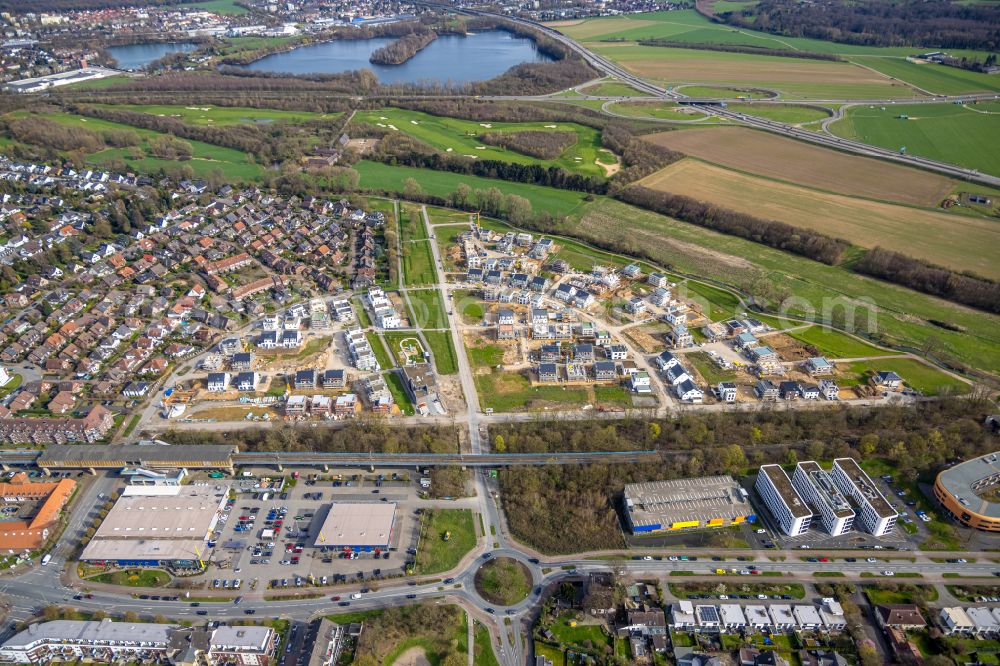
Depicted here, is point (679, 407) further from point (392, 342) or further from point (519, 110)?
point (519, 110)

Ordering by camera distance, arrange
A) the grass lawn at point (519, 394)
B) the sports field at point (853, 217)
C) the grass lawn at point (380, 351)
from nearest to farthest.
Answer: the grass lawn at point (519, 394)
the grass lawn at point (380, 351)
the sports field at point (853, 217)

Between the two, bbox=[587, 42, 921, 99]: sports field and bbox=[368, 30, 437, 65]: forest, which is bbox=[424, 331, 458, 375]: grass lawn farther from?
bbox=[368, 30, 437, 65]: forest

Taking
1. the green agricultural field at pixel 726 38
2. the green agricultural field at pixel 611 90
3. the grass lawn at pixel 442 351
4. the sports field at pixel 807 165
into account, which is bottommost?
the grass lawn at pixel 442 351

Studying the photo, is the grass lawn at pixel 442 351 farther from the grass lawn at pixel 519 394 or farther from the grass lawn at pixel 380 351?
the grass lawn at pixel 380 351

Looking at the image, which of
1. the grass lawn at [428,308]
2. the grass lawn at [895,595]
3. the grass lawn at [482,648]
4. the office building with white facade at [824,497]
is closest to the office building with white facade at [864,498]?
the office building with white facade at [824,497]

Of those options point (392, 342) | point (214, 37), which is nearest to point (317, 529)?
point (392, 342)

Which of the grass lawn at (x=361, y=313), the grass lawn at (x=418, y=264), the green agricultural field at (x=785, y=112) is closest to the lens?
the grass lawn at (x=361, y=313)
